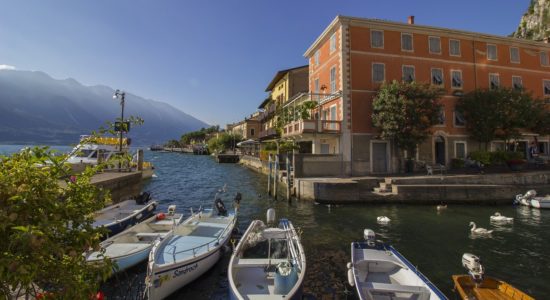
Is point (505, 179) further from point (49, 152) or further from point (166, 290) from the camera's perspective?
point (49, 152)

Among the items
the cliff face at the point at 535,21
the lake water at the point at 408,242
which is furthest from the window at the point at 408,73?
the cliff face at the point at 535,21

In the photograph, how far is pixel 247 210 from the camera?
1955 cm

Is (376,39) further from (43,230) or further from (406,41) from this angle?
(43,230)

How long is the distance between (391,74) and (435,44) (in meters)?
5.65

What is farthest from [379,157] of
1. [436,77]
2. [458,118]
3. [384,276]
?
[384,276]

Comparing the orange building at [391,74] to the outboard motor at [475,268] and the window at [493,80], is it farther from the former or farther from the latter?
the outboard motor at [475,268]

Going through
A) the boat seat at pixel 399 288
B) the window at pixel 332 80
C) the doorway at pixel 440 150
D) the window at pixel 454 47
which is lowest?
the boat seat at pixel 399 288

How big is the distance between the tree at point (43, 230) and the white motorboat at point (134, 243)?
5.94 metres

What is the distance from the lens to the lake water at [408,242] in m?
9.06

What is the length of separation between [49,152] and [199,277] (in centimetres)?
768

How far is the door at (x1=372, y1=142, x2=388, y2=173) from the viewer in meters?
26.1

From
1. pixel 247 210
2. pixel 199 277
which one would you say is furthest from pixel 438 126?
pixel 199 277

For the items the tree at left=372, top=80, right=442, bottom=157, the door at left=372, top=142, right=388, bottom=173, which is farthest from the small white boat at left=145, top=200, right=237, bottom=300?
the door at left=372, top=142, right=388, bottom=173

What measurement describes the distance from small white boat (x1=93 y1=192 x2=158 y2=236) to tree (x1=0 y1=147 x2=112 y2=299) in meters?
10.1
